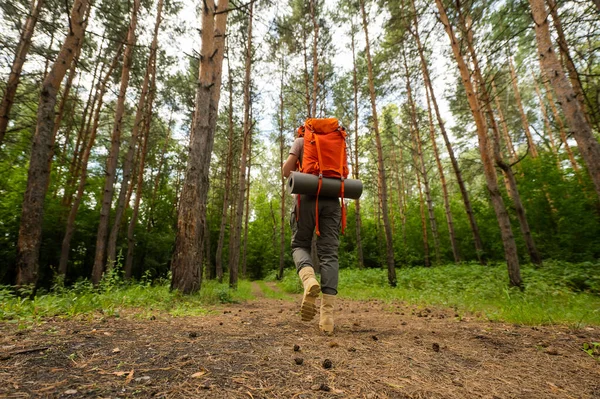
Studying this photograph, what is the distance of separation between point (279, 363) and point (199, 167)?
4922mm

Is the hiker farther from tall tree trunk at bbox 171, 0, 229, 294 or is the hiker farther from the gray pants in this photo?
tall tree trunk at bbox 171, 0, 229, 294

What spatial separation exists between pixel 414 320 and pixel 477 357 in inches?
75.0

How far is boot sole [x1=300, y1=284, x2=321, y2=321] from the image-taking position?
2750 millimetres

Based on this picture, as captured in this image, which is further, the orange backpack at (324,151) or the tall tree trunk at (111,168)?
the tall tree trunk at (111,168)

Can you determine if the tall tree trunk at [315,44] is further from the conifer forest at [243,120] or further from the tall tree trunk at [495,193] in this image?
the tall tree trunk at [495,193]

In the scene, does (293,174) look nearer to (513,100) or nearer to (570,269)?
(570,269)

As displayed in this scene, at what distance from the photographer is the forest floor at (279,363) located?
4.58 ft

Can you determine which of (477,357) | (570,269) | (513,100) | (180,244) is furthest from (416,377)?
(513,100)

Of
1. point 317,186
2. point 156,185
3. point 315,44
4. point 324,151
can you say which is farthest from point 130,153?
point 317,186

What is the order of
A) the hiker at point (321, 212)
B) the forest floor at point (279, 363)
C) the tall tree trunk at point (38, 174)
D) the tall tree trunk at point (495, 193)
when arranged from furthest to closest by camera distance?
1. the tall tree trunk at point (495, 193)
2. the tall tree trunk at point (38, 174)
3. the hiker at point (321, 212)
4. the forest floor at point (279, 363)

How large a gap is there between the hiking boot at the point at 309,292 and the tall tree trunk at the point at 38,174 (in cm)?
522

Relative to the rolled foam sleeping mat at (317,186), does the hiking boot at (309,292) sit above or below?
below

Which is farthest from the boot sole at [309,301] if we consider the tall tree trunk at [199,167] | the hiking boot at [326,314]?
the tall tree trunk at [199,167]

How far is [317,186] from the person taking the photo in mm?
2965
